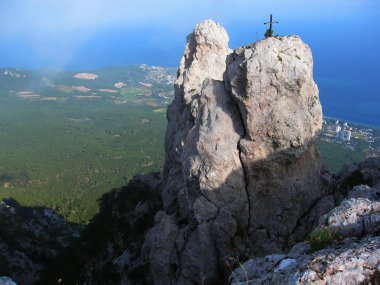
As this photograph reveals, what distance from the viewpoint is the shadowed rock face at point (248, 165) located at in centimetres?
1617

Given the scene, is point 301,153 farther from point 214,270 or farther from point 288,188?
point 214,270

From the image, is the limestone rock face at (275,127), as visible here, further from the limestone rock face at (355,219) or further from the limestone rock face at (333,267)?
the limestone rock face at (333,267)

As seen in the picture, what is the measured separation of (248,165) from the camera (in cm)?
1672

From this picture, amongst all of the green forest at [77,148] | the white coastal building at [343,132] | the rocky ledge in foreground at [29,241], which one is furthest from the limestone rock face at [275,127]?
the white coastal building at [343,132]

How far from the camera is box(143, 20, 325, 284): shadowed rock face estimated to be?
16172 millimetres

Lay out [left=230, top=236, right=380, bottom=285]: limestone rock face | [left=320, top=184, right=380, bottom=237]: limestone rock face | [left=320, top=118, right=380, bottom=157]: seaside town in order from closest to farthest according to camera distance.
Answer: [left=230, top=236, right=380, bottom=285]: limestone rock face → [left=320, top=184, right=380, bottom=237]: limestone rock face → [left=320, top=118, right=380, bottom=157]: seaside town

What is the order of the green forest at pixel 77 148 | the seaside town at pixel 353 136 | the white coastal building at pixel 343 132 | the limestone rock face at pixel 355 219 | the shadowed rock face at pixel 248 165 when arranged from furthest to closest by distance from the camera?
1. the white coastal building at pixel 343 132
2. the seaside town at pixel 353 136
3. the green forest at pixel 77 148
4. the shadowed rock face at pixel 248 165
5. the limestone rock face at pixel 355 219

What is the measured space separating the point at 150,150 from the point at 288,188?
10573cm

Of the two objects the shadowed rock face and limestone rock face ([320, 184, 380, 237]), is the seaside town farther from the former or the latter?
limestone rock face ([320, 184, 380, 237])

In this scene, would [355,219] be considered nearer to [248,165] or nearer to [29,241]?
[248,165]

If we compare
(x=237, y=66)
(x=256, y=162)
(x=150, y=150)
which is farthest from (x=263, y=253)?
(x=150, y=150)

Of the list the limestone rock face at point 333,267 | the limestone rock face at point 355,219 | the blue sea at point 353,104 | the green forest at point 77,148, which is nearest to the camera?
the limestone rock face at point 333,267

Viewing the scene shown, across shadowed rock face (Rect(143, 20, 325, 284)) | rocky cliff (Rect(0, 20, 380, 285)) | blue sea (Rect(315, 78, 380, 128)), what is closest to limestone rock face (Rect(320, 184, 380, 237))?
rocky cliff (Rect(0, 20, 380, 285))

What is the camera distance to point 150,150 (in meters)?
121
